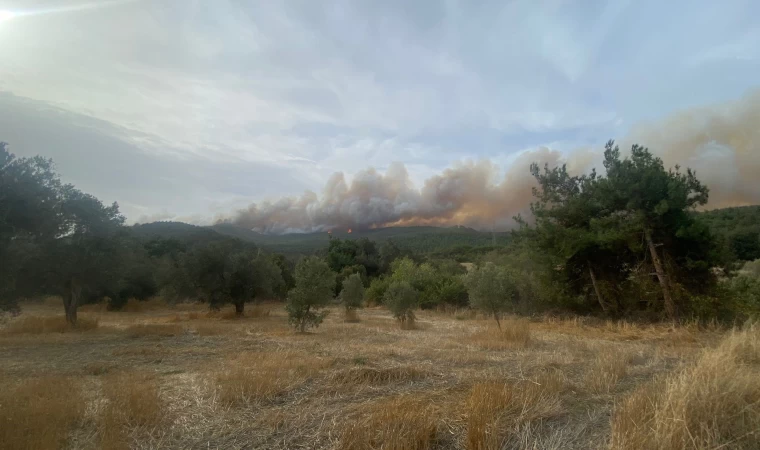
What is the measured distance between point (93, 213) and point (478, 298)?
854 inches

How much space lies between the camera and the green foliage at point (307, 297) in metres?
20.2

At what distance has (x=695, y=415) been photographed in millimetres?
4961

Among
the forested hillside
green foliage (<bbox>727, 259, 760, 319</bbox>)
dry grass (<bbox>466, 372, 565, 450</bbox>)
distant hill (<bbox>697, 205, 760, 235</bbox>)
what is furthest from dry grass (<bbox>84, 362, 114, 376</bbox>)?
distant hill (<bbox>697, 205, 760, 235</bbox>)

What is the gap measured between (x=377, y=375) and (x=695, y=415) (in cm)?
542

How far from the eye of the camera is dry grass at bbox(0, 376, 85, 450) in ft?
16.2

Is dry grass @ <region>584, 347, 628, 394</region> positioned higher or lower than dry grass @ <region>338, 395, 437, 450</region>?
lower

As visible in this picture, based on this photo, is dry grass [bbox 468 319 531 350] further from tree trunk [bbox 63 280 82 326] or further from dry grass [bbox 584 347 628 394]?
tree trunk [bbox 63 280 82 326]

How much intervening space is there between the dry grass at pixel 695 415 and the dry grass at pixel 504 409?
1030 millimetres

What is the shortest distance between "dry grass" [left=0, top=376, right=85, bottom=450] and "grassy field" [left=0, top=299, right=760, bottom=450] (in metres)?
0.03

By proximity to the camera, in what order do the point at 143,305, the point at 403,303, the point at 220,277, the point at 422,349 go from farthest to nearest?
1. the point at 143,305
2. the point at 220,277
3. the point at 403,303
4. the point at 422,349

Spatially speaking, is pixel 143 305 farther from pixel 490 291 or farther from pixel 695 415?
pixel 695 415

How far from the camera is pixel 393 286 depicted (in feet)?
82.7

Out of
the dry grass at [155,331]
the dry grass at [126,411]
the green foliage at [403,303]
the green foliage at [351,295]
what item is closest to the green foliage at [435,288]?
the green foliage at [351,295]

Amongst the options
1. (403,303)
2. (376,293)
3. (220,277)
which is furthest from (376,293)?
(403,303)
